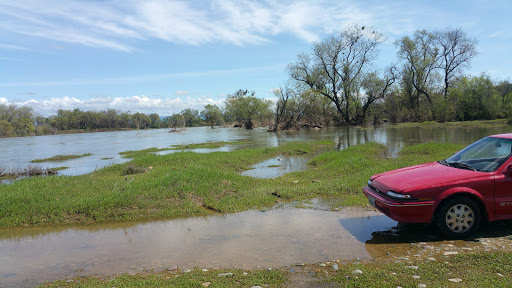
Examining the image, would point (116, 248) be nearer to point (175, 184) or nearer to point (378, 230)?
point (175, 184)

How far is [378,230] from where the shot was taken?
19.6ft

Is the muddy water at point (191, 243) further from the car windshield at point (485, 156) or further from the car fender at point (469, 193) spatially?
the car windshield at point (485, 156)

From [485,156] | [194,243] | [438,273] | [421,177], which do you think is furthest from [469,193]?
[194,243]

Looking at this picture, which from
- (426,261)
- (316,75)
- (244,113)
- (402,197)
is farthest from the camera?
(244,113)

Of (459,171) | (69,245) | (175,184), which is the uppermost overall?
(459,171)

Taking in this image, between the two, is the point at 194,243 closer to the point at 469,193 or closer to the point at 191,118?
the point at 469,193

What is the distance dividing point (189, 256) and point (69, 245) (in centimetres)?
290

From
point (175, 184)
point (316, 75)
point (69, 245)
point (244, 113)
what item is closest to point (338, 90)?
point (316, 75)

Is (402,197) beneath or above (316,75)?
beneath

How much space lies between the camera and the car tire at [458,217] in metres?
5.06

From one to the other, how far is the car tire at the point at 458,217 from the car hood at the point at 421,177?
0.36 meters

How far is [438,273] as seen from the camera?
3896mm

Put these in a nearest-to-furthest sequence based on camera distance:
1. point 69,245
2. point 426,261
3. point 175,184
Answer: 1. point 426,261
2. point 69,245
3. point 175,184

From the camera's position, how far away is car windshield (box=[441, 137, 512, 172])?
537cm
